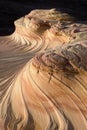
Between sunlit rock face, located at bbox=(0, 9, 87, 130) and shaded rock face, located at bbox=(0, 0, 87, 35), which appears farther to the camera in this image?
shaded rock face, located at bbox=(0, 0, 87, 35)

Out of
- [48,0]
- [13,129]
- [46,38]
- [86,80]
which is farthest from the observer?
[48,0]

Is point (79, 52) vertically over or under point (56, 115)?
over

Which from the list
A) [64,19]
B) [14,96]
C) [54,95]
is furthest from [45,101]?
[64,19]

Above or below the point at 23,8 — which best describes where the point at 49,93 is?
below

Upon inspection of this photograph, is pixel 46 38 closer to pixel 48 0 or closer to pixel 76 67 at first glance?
pixel 76 67

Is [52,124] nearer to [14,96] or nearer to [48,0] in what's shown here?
[14,96]

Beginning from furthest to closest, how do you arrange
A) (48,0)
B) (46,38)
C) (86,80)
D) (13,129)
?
1. (48,0)
2. (46,38)
3. (86,80)
4. (13,129)

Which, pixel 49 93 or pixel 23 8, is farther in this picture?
pixel 23 8

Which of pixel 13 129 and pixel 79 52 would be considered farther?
pixel 79 52

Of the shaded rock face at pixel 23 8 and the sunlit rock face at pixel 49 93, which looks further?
the shaded rock face at pixel 23 8
